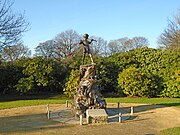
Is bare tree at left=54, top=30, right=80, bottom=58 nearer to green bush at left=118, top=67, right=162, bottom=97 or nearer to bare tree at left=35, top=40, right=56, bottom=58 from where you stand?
bare tree at left=35, top=40, right=56, bottom=58

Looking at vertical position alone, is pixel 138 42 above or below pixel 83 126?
above

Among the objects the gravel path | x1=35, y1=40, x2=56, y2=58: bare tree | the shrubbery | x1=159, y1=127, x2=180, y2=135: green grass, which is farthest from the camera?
x1=35, y1=40, x2=56, y2=58: bare tree

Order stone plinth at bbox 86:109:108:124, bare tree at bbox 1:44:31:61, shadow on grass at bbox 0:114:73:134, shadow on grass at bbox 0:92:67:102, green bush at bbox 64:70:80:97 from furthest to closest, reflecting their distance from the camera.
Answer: bare tree at bbox 1:44:31:61 → shadow on grass at bbox 0:92:67:102 → green bush at bbox 64:70:80:97 → stone plinth at bbox 86:109:108:124 → shadow on grass at bbox 0:114:73:134

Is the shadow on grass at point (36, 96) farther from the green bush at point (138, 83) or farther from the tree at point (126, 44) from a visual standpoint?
the tree at point (126, 44)

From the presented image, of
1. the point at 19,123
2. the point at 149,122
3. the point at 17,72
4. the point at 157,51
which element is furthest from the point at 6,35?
the point at 157,51

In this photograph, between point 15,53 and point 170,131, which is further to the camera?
point 15,53

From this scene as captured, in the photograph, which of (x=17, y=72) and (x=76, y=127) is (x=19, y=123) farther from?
(x=17, y=72)

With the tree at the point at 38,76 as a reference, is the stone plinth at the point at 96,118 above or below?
below

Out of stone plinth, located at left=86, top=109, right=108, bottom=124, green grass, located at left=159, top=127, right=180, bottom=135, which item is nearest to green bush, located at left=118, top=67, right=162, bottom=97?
stone plinth, located at left=86, top=109, right=108, bottom=124

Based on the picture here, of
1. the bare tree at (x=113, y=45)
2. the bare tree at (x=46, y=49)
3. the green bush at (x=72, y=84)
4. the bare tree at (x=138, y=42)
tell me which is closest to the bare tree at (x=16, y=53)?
the bare tree at (x=46, y=49)

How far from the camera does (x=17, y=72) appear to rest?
1038 inches

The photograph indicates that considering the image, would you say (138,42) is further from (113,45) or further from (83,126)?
(83,126)

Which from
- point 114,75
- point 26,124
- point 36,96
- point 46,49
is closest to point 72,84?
point 36,96

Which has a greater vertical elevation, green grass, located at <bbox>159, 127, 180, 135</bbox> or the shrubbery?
the shrubbery
